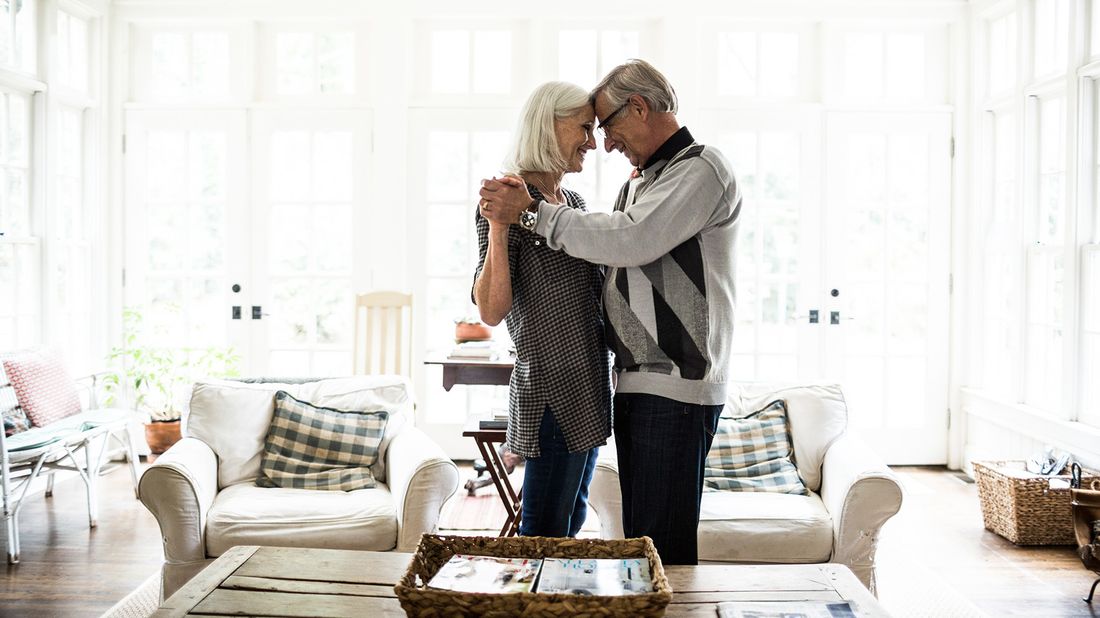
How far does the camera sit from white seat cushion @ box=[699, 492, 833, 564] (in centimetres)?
276

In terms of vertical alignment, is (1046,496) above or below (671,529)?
below

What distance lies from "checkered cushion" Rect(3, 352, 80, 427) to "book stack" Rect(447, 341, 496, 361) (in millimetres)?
1978

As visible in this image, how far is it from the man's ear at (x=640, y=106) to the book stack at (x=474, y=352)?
1885 mm

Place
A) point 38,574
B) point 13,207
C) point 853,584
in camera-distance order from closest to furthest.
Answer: point 853,584, point 38,574, point 13,207

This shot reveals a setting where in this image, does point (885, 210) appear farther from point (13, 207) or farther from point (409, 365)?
point (13, 207)

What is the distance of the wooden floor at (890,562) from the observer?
309 centimetres

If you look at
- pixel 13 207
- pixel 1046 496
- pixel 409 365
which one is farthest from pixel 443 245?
pixel 1046 496

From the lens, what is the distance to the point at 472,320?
407 cm

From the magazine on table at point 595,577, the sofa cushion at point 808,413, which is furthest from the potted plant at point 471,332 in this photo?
the magazine on table at point 595,577

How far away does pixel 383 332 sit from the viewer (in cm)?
473

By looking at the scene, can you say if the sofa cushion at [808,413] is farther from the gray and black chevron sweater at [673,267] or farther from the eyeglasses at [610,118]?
the eyeglasses at [610,118]

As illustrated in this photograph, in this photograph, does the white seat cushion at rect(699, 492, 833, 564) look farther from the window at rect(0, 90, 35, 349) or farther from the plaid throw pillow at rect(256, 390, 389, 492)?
the window at rect(0, 90, 35, 349)

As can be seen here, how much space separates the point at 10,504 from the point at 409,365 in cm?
191

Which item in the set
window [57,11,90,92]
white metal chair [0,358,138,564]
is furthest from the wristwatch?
window [57,11,90,92]
